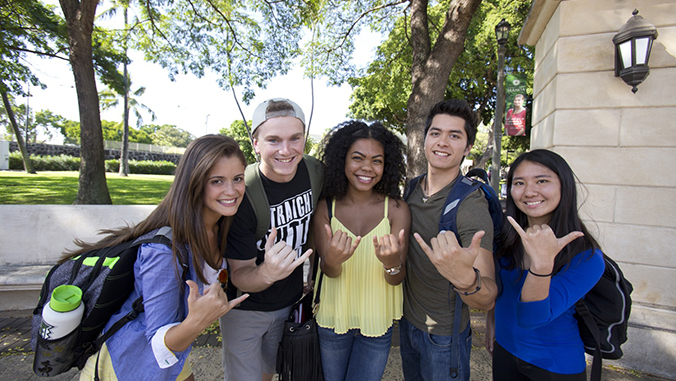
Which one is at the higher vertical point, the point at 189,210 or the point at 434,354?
the point at 189,210

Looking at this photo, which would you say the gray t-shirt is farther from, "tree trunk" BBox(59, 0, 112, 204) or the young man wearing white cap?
"tree trunk" BBox(59, 0, 112, 204)

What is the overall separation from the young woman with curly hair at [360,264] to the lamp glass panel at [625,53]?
2.84 meters

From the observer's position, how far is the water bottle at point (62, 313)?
1.34 meters

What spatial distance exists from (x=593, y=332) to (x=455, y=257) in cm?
91

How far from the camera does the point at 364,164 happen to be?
1.96m

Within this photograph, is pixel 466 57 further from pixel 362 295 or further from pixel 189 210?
pixel 189 210

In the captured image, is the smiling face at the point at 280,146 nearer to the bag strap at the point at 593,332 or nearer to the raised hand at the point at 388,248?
Result: the raised hand at the point at 388,248

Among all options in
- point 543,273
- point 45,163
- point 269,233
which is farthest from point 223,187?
point 45,163

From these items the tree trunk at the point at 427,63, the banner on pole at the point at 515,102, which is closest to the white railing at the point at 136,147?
the banner on pole at the point at 515,102

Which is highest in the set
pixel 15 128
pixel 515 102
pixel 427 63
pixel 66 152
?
pixel 515 102

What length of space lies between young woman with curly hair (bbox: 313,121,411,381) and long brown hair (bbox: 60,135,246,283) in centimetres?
68

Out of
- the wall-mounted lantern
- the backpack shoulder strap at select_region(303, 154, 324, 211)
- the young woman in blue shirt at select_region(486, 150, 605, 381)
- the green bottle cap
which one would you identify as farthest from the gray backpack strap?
the wall-mounted lantern

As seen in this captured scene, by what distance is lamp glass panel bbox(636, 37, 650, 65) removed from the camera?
9.87ft

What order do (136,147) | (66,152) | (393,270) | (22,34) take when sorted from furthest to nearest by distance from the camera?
1. (136,147)
2. (66,152)
3. (22,34)
4. (393,270)
